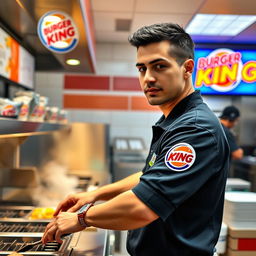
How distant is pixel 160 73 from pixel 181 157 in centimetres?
32

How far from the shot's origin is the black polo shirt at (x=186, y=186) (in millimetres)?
804

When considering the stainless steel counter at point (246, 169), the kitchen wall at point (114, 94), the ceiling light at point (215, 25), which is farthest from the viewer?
the kitchen wall at point (114, 94)

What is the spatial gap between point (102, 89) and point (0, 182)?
118 inches

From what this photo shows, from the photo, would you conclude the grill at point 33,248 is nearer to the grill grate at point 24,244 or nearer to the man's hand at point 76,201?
the grill grate at point 24,244

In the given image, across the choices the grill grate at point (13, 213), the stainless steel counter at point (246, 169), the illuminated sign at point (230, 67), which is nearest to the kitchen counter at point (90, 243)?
the grill grate at point (13, 213)

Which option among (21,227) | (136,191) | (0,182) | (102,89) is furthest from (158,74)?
(102,89)

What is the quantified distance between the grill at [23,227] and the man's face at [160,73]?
0.94 m

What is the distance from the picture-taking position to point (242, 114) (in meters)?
4.57

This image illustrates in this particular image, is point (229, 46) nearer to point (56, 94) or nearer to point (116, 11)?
point (116, 11)

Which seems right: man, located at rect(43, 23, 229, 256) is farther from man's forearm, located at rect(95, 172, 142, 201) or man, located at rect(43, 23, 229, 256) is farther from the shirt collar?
man's forearm, located at rect(95, 172, 142, 201)

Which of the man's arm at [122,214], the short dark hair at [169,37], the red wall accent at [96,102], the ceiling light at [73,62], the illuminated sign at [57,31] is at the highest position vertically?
the ceiling light at [73,62]

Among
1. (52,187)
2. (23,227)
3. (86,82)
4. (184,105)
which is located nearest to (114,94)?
(86,82)

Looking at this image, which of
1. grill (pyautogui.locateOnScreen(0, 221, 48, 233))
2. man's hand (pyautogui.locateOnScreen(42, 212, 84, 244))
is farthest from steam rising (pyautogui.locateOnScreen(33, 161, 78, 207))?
man's hand (pyautogui.locateOnScreen(42, 212, 84, 244))

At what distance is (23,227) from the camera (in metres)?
1.44
